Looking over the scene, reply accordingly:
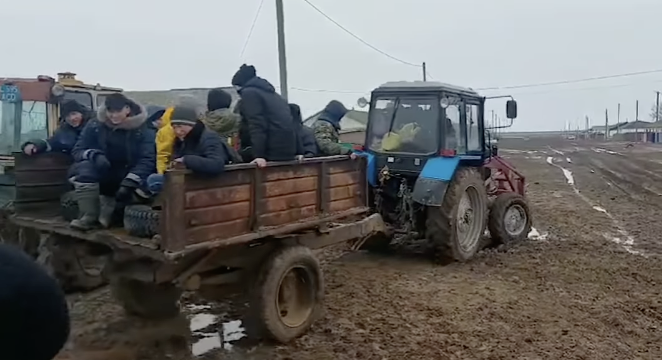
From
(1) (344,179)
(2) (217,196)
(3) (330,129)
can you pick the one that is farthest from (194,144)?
(3) (330,129)

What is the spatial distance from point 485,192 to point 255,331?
4.62 m

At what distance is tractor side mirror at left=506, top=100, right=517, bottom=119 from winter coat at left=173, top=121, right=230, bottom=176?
5.09m

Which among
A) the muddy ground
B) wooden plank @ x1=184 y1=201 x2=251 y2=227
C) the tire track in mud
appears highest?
wooden plank @ x1=184 y1=201 x2=251 y2=227

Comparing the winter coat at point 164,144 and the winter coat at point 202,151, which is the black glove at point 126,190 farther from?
the winter coat at point 202,151

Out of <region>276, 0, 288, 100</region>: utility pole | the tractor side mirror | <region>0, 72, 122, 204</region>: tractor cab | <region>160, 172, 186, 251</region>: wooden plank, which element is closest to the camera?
<region>160, 172, 186, 251</region>: wooden plank

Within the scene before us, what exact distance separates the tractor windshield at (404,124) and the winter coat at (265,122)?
3156 mm

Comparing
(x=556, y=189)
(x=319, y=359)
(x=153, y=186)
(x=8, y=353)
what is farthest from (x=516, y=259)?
(x=556, y=189)

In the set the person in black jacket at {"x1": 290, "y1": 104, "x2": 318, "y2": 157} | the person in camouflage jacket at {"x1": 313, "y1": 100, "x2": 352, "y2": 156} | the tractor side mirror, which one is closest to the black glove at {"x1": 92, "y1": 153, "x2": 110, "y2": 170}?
the person in black jacket at {"x1": 290, "y1": 104, "x2": 318, "y2": 157}

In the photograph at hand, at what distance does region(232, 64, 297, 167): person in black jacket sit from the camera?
576 cm

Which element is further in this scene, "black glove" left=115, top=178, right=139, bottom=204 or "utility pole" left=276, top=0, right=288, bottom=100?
"utility pole" left=276, top=0, right=288, bottom=100

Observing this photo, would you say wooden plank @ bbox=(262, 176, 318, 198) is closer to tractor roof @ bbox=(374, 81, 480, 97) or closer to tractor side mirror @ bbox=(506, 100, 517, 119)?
tractor roof @ bbox=(374, 81, 480, 97)

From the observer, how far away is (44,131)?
8164 millimetres

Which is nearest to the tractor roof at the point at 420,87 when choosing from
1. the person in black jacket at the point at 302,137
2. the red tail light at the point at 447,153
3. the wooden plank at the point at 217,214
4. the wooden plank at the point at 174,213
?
the red tail light at the point at 447,153

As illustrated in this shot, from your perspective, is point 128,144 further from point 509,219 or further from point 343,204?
point 509,219
